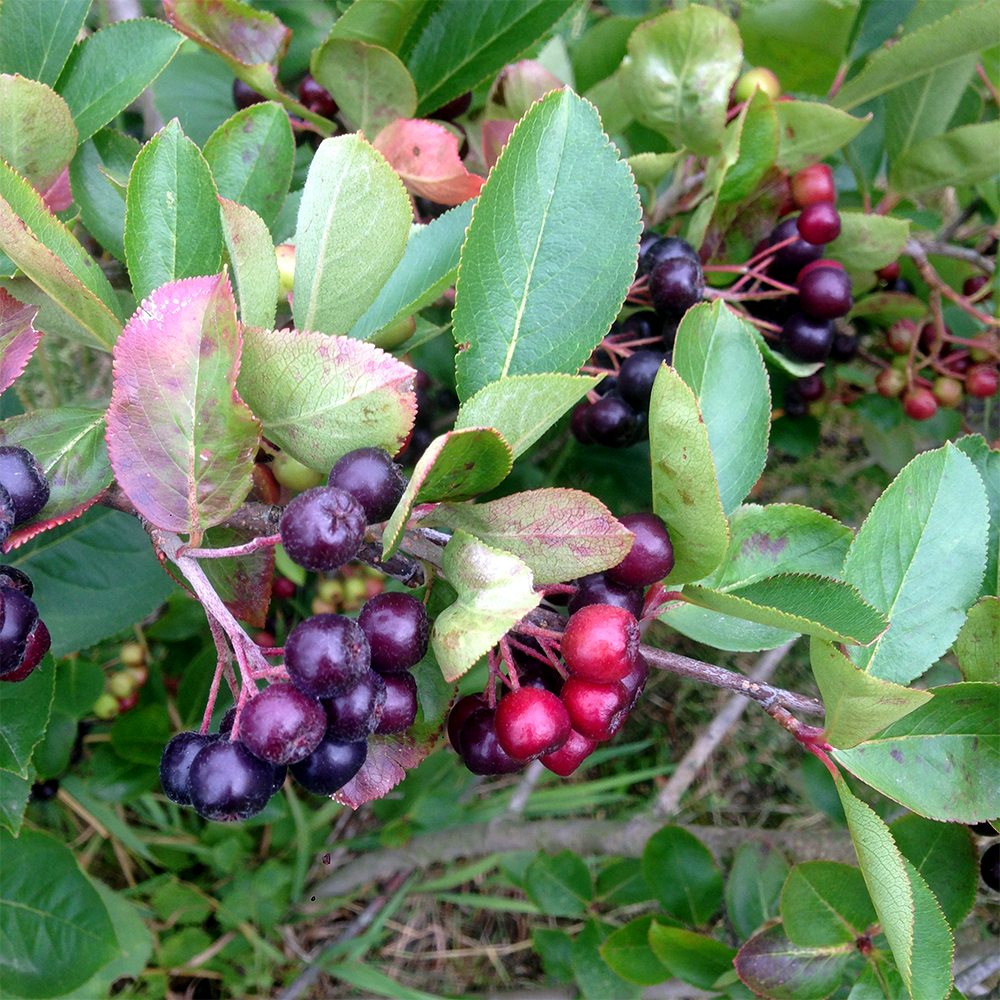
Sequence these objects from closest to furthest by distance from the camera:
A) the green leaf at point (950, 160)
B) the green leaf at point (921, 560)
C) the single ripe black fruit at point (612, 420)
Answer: the green leaf at point (921, 560) < the single ripe black fruit at point (612, 420) < the green leaf at point (950, 160)

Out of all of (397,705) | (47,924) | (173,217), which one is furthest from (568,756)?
(47,924)

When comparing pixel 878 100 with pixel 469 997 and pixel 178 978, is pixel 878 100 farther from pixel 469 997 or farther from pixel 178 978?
pixel 178 978

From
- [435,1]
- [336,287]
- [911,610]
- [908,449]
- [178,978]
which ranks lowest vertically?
[178,978]

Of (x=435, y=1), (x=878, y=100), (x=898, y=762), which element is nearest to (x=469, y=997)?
(x=898, y=762)

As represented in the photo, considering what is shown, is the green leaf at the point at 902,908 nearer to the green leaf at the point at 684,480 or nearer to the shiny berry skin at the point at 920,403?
the green leaf at the point at 684,480

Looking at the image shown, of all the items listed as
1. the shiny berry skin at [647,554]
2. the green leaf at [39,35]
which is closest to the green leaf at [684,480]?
the shiny berry skin at [647,554]

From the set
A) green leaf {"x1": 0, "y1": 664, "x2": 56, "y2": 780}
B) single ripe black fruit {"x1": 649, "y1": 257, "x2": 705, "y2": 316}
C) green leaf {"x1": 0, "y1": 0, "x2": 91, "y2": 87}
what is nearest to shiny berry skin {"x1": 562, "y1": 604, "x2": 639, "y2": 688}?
single ripe black fruit {"x1": 649, "y1": 257, "x2": 705, "y2": 316}
